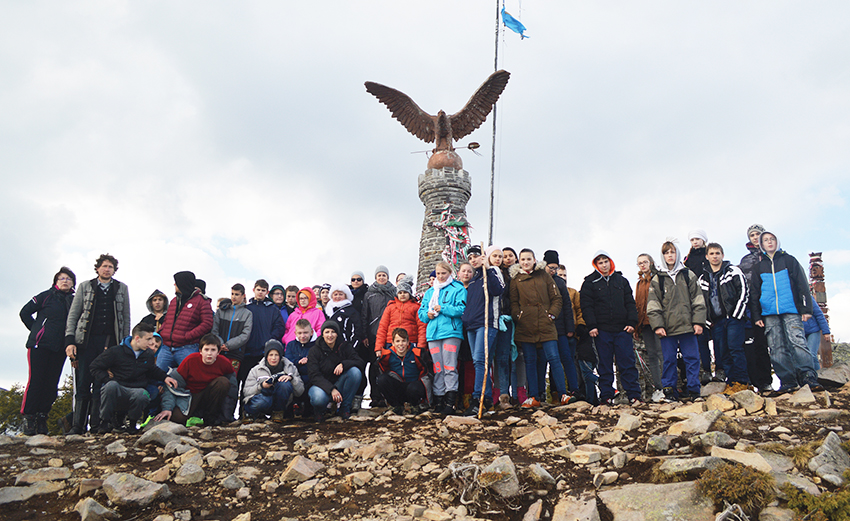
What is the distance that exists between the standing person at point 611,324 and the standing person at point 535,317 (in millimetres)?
460

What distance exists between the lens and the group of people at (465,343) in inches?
246

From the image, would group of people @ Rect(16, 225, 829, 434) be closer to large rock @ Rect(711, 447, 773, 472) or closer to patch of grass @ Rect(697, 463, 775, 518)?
large rock @ Rect(711, 447, 773, 472)

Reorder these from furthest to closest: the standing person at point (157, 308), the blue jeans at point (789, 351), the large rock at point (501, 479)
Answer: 1. the standing person at point (157, 308)
2. the blue jeans at point (789, 351)
3. the large rock at point (501, 479)

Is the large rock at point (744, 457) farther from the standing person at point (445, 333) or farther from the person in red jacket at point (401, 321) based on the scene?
the person in red jacket at point (401, 321)

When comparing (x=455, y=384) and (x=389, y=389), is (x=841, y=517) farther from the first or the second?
(x=389, y=389)

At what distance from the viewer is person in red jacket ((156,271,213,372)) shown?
271 inches

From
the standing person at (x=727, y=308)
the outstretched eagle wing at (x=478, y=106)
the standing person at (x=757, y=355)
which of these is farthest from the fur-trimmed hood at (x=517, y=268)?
the outstretched eagle wing at (x=478, y=106)

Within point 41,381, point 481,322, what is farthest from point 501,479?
point 41,381

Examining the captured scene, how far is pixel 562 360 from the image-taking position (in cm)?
687

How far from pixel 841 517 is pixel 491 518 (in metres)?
2.06

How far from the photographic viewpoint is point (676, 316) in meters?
6.39

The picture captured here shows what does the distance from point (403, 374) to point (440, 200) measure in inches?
280

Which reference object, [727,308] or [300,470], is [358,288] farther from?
[727,308]

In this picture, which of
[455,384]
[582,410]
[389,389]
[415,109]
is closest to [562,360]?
[582,410]
